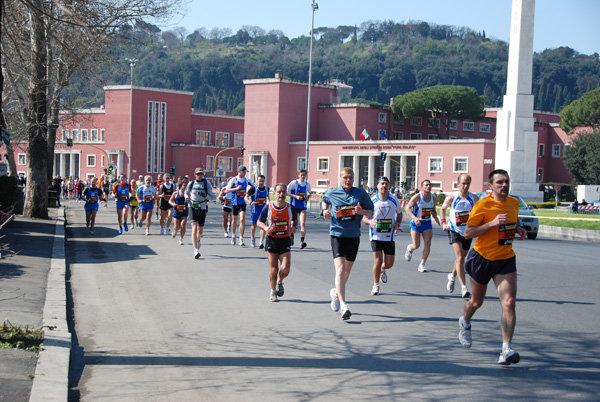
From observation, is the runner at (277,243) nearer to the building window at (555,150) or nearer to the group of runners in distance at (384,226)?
the group of runners in distance at (384,226)

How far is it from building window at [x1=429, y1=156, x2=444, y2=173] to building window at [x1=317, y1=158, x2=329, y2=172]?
37.8 ft

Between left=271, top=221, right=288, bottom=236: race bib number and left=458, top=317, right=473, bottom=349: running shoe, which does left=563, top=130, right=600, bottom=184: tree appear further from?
left=458, top=317, right=473, bottom=349: running shoe

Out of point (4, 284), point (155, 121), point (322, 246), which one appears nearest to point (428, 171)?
point (155, 121)

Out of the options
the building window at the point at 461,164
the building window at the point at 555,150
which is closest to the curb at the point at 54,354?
the building window at the point at 461,164

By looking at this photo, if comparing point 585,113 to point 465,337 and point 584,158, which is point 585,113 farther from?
point 465,337

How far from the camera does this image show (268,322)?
28.3 feet

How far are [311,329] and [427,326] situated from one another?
1401 mm

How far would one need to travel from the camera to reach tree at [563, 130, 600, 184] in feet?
214

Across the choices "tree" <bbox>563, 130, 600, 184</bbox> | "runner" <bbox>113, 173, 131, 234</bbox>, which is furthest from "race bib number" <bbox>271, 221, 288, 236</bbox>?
"tree" <bbox>563, 130, 600, 184</bbox>

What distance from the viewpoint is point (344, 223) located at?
9.20 meters

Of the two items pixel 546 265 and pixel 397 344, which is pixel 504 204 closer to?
pixel 397 344

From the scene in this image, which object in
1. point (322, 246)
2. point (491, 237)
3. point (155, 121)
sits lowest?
point (322, 246)

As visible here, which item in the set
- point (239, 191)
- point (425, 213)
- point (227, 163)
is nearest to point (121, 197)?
point (239, 191)

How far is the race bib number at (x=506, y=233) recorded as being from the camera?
7.00 m
